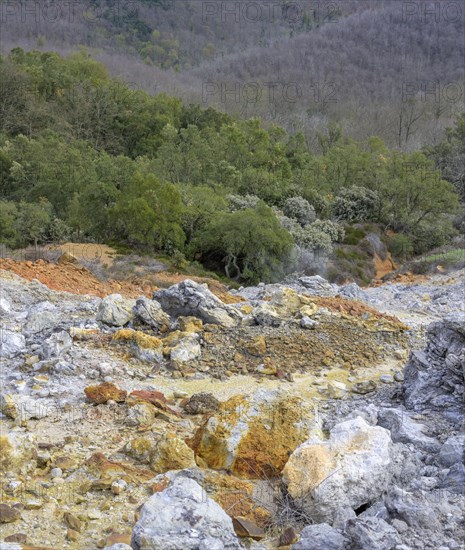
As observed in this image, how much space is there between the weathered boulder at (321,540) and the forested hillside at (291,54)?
4488 centimetres

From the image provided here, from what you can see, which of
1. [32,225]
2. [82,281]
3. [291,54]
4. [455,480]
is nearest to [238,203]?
[32,225]

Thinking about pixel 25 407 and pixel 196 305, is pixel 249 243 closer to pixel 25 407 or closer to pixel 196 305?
pixel 196 305

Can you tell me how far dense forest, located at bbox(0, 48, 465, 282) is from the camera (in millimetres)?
17844

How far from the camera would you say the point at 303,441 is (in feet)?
17.6

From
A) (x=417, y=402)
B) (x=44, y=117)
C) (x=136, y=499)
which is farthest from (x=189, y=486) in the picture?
(x=44, y=117)

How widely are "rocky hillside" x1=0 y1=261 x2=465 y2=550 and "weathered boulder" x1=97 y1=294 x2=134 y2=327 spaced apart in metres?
0.02

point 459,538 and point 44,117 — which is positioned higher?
point 459,538

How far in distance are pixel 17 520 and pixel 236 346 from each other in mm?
4554

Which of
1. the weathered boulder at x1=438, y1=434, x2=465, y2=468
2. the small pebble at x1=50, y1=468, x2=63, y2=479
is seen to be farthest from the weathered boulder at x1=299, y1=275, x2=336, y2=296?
the small pebble at x1=50, y1=468, x2=63, y2=479

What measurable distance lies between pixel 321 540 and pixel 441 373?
11.6ft

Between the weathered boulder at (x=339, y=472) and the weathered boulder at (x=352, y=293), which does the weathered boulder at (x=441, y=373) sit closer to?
the weathered boulder at (x=339, y=472)

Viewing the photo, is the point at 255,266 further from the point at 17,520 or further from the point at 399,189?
the point at 17,520

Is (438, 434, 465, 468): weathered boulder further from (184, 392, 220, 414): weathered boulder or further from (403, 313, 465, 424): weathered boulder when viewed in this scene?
(184, 392, 220, 414): weathered boulder

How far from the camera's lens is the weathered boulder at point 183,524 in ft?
12.0
